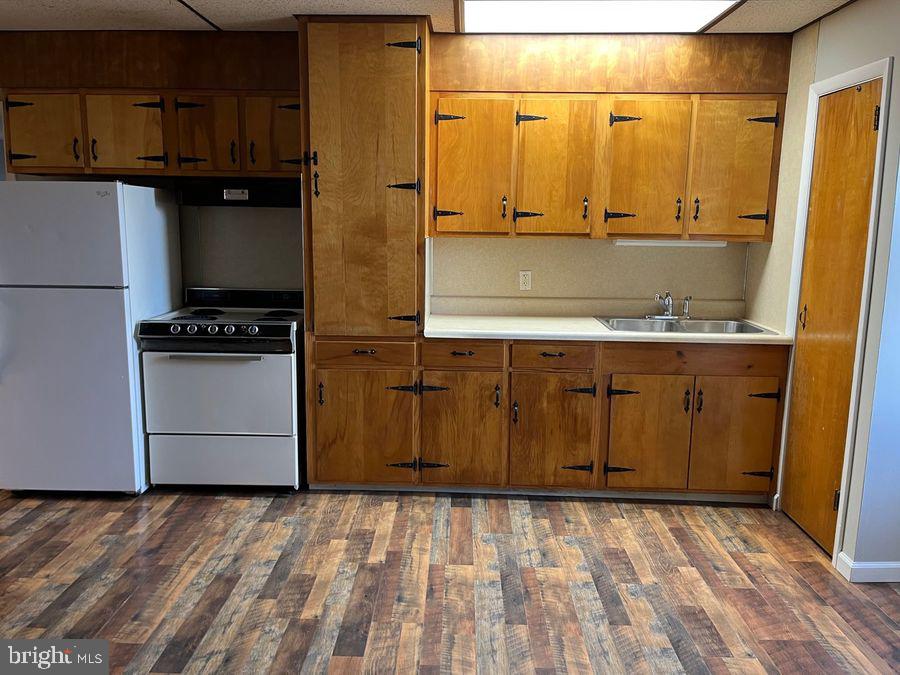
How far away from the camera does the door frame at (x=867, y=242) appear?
103 inches

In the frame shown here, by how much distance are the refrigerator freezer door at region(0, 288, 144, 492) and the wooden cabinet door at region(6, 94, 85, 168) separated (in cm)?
74

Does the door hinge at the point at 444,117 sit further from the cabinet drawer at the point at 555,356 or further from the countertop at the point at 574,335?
the cabinet drawer at the point at 555,356

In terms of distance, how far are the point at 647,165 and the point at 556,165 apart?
0.45 m

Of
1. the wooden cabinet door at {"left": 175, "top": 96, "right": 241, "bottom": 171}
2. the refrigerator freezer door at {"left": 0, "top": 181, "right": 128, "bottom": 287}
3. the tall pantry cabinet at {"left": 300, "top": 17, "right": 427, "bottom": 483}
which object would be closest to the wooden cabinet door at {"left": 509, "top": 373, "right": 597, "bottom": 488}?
the tall pantry cabinet at {"left": 300, "top": 17, "right": 427, "bottom": 483}

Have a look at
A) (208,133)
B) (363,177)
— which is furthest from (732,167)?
(208,133)

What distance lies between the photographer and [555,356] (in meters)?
3.41

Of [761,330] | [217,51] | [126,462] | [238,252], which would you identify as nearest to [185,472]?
[126,462]

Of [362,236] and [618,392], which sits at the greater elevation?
[362,236]

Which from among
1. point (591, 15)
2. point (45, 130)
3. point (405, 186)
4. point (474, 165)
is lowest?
point (405, 186)

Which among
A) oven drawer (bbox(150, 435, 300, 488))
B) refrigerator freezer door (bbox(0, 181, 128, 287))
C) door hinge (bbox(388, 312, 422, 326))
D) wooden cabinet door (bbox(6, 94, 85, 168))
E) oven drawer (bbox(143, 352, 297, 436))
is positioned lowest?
oven drawer (bbox(150, 435, 300, 488))

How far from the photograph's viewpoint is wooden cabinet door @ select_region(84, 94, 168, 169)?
353cm

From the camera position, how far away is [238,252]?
4012mm

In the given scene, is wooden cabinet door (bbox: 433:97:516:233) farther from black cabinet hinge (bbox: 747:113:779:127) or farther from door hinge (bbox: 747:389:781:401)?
door hinge (bbox: 747:389:781:401)

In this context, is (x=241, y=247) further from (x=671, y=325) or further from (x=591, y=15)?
(x=671, y=325)
